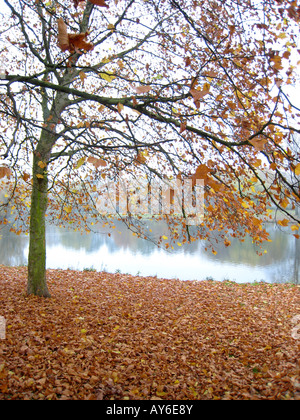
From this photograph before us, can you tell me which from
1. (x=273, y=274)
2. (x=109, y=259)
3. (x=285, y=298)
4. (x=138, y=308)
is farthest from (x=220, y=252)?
(x=138, y=308)

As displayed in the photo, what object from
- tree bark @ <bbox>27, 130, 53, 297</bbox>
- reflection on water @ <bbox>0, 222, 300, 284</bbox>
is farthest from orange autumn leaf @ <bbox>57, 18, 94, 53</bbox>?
reflection on water @ <bbox>0, 222, 300, 284</bbox>

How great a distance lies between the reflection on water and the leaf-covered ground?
481cm

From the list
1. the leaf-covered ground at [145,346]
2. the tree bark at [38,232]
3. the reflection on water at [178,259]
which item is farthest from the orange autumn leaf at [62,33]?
the reflection on water at [178,259]

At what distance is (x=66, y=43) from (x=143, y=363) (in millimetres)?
3264

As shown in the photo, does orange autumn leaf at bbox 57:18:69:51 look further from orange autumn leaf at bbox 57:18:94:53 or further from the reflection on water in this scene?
the reflection on water

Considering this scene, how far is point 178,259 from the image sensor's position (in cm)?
1608

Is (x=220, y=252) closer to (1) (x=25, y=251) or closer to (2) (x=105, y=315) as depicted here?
(1) (x=25, y=251)

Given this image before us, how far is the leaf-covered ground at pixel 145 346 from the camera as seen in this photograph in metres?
2.83

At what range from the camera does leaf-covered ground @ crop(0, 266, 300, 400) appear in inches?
111

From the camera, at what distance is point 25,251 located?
704 inches

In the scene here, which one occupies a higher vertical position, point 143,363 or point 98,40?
point 98,40

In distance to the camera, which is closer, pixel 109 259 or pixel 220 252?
pixel 109 259

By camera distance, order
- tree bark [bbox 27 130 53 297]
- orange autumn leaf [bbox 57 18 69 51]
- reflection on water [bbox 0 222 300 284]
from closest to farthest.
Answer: orange autumn leaf [bbox 57 18 69 51]
tree bark [bbox 27 130 53 297]
reflection on water [bbox 0 222 300 284]

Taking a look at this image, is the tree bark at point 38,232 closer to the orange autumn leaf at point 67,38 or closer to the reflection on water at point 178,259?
the orange autumn leaf at point 67,38
